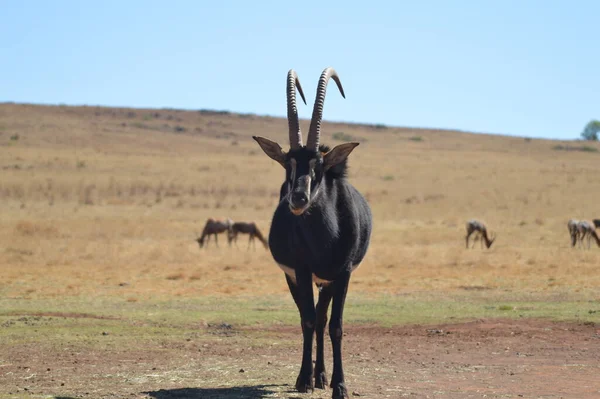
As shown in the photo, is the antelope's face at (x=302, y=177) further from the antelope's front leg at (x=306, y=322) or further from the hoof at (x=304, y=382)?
the hoof at (x=304, y=382)

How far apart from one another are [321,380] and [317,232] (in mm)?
1603

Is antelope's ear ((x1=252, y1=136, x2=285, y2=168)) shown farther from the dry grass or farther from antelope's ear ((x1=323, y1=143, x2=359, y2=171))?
the dry grass

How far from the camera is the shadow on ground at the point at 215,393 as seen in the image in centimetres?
824

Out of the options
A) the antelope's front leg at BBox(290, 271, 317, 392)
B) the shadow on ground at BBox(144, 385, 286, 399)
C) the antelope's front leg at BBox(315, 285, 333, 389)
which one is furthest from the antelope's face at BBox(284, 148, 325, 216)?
the shadow on ground at BBox(144, 385, 286, 399)

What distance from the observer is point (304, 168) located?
27.1 feet

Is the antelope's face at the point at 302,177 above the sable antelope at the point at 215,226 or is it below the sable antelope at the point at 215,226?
above

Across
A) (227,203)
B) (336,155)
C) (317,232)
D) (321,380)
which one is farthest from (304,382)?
(227,203)

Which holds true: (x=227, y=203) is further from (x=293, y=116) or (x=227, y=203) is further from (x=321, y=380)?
(x=293, y=116)

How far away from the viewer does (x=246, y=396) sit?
8.23 meters

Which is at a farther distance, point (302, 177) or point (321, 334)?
point (321, 334)

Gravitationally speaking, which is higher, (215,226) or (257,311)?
(215,226)

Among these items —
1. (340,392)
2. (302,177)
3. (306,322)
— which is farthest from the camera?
(306,322)

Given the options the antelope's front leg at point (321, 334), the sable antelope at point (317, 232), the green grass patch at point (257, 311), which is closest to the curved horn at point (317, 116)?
the sable antelope at point (317, 232)

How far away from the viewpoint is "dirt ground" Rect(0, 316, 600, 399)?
8.68 m
